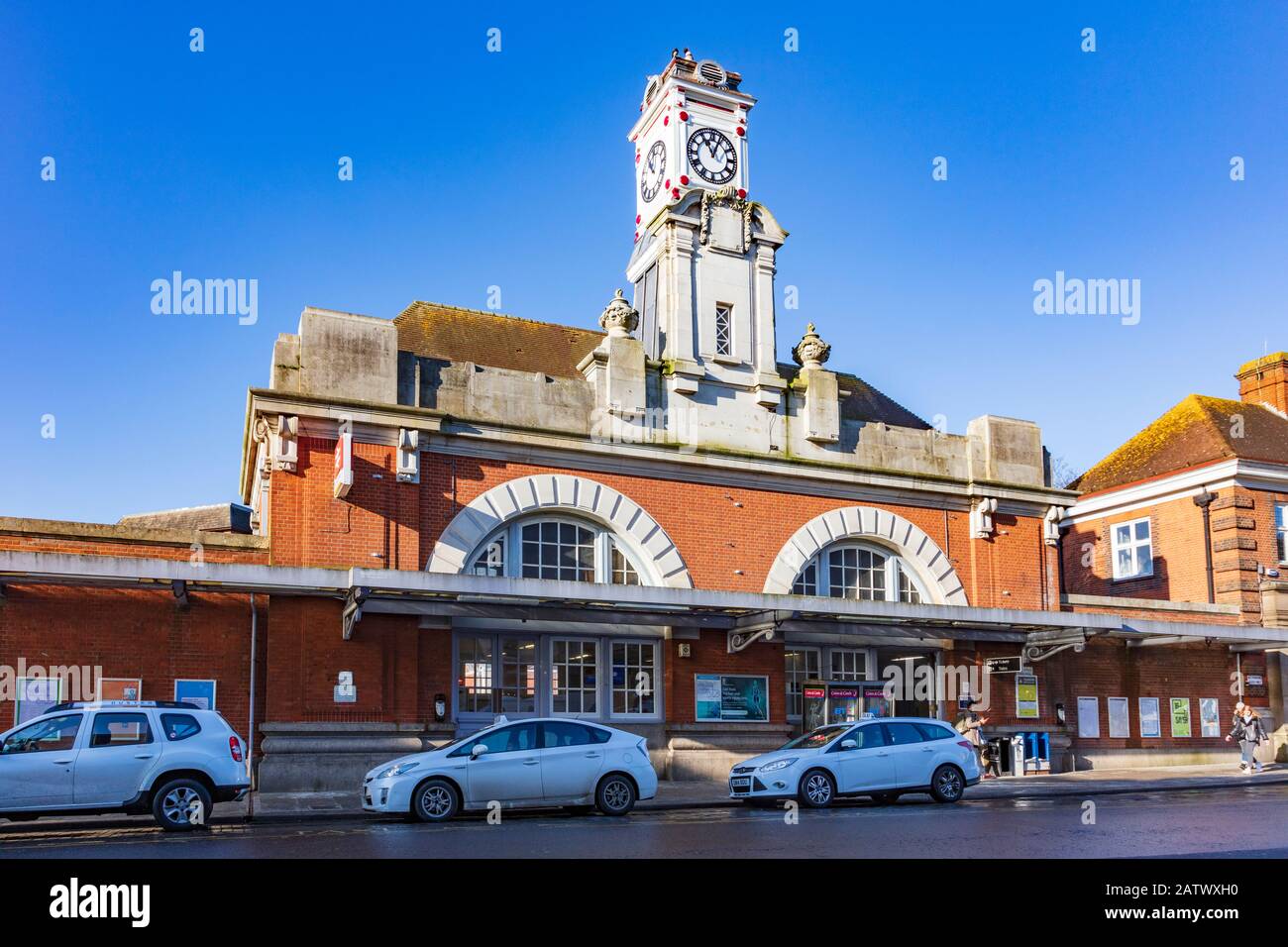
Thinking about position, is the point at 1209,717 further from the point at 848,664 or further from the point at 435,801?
the point at 435,801

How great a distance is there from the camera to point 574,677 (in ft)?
74.1

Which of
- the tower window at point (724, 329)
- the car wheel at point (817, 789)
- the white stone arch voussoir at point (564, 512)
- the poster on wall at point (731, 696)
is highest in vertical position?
the tower window at point (724, 329)

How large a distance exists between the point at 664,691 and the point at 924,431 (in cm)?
797

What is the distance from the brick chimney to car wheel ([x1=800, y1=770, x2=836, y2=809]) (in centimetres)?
2287

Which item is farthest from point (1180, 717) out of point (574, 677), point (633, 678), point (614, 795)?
point (614, 795)

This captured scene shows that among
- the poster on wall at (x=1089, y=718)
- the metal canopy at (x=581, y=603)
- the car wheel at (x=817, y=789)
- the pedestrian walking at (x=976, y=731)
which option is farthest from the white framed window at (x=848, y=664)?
the car wheel at (x=817, y=789)

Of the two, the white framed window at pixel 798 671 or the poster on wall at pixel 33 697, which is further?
the white framed window at pixel 798 671

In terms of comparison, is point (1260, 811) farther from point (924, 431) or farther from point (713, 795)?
point (924, 431)

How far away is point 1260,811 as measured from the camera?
16.9m

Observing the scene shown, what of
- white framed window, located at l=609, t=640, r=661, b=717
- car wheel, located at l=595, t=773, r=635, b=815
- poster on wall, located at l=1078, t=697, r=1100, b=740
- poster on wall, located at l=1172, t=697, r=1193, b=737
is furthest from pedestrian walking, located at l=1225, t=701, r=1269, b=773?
car wheel, located at l=595, t=773, r=635, b=815

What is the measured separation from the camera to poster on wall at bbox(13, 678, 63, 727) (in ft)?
60.4

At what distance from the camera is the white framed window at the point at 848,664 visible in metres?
25.1

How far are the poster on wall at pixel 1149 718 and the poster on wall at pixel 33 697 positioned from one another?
21997mm

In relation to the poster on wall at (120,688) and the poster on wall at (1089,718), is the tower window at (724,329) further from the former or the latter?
the poster on wall at (120,688)
